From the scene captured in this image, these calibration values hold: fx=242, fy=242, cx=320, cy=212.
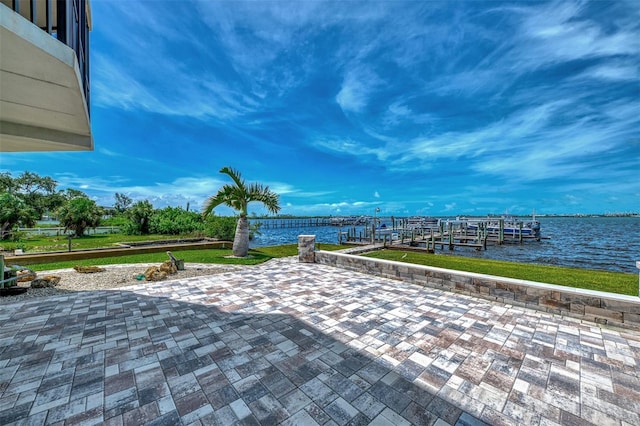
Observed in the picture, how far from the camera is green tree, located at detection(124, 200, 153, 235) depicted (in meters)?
19.7

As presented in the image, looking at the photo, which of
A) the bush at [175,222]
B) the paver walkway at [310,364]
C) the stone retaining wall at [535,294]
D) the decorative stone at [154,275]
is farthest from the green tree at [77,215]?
the stone retaining wall at [535,294]

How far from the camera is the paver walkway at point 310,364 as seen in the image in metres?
2.00

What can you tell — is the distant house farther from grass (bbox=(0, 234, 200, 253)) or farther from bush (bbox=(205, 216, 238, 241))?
bush (bbox=(205, 216, 238, 241))

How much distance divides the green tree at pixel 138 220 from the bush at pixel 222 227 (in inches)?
352

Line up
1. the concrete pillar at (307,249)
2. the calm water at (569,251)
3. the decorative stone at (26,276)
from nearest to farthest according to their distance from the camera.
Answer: the decorative stone at (26,276), the concrete pillar at (307,249), the calm water at (569,251)

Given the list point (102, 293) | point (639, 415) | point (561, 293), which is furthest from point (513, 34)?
point (102, 293)

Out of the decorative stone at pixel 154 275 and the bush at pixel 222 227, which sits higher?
the bush at pixel 222 227

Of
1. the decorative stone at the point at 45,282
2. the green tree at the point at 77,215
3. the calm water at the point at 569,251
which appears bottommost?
the calm water at the point at 569,251

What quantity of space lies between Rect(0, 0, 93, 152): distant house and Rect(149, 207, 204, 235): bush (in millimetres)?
13823

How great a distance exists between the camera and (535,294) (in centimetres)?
424

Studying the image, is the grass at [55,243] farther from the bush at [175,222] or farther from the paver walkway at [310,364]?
the paver walkway at [310,364]

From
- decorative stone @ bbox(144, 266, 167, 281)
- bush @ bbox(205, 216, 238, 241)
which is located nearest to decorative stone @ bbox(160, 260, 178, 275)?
decorative stone @ bbox(144, 266, 167, 281)

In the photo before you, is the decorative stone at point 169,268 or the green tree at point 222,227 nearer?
the decorative stone at point 169,268

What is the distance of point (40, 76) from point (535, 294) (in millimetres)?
7744
